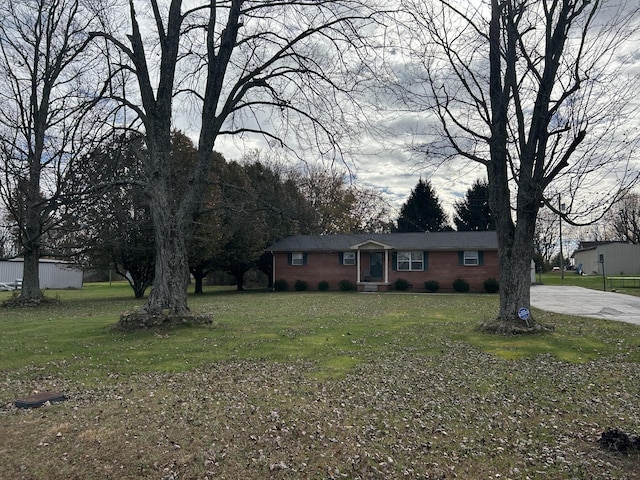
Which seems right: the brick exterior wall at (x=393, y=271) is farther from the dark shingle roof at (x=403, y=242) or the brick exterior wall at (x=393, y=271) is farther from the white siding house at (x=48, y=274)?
the white siding house at (x=48, y=274)

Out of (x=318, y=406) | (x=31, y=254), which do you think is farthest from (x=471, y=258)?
(x=318, y=406)

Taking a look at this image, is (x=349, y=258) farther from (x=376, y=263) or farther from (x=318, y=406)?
(x=318, y=406)

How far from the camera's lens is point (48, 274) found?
138 ft

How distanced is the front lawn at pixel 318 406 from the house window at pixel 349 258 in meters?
20.2

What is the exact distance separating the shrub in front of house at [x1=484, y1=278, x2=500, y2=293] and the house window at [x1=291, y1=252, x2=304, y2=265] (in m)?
11.4

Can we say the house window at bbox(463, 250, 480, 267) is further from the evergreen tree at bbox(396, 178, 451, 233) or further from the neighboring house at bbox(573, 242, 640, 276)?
the neighboring house at bbox(573, 242, 640, 276)

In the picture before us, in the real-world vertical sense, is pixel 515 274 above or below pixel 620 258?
below

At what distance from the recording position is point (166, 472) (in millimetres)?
3873

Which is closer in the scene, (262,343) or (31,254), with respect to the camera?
(262,343)

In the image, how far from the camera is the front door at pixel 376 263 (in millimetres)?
30000

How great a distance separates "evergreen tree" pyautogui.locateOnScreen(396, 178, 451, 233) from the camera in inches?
1902

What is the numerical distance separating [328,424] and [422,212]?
147 ft

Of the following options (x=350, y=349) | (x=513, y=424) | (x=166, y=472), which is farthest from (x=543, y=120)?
(x=166, y=472)

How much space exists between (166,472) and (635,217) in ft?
202
